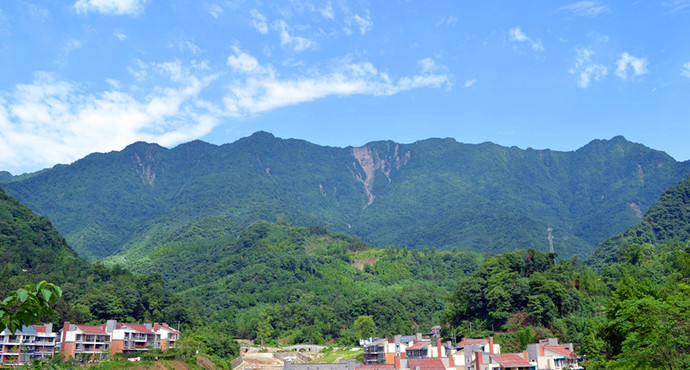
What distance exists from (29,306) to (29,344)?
61082mm

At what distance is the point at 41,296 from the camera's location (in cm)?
602

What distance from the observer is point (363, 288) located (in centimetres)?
13362

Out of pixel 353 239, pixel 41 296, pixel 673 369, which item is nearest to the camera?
pixel 41 296

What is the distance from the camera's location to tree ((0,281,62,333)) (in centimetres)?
593

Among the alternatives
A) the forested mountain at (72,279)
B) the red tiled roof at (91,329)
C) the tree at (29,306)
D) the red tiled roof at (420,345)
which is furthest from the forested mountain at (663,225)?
the tree at (29,306)

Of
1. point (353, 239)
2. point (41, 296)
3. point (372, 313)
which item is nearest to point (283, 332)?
point (372, 313)

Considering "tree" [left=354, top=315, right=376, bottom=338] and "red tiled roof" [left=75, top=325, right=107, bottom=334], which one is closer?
"red tiled roof" [left=75, top=325, right=107, bottom=334]

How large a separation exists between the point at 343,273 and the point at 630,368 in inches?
4224

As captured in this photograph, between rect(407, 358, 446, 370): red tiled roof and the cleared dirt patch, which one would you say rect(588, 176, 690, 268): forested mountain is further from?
rect(407, 358, 446, 370): red tiled roof

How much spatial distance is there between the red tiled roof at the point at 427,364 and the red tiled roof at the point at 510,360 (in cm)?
509

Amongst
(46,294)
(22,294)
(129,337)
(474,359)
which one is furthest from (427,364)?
(22,294)

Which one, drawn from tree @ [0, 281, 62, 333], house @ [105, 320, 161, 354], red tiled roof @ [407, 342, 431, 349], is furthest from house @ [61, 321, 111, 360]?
tree @ [0, 281, 62, 333]

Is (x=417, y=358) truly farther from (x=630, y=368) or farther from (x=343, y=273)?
(x=343, y=273)

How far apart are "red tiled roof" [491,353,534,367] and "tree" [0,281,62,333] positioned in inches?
2099
